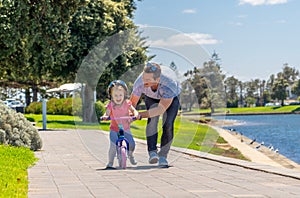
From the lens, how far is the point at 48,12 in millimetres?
21828

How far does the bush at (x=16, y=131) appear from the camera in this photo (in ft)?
40.7

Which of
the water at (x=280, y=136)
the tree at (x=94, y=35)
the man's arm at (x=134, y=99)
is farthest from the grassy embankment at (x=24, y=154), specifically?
the tree at (x=94, y=35)

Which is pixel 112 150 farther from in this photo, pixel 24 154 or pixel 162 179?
pixel 24 154

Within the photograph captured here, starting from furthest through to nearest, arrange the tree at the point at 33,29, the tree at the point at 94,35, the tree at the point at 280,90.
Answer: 1. the tree at the point at 280,90
2. the tree at the point at 94,35
3. the tree at the point at 33,29

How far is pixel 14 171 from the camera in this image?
847 cm

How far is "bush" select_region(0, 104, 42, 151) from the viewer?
489 inches

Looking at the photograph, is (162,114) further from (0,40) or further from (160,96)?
(0,40)

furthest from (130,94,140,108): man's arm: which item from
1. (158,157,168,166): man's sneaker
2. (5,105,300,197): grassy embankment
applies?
(5,105,300,197): grassy embankment

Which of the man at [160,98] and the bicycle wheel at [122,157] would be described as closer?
the bicycle wheel at [122,157]

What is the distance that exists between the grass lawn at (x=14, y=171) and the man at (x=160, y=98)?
7.54ft

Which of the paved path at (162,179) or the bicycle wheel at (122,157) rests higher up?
the bicycle wheel at (122,157)

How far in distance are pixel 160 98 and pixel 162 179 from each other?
2.06 meters

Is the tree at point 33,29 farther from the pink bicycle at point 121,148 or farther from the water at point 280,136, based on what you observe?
the pink bicycle at point 121,148

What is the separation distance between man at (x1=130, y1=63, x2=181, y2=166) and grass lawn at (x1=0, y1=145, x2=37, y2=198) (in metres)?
2.30
